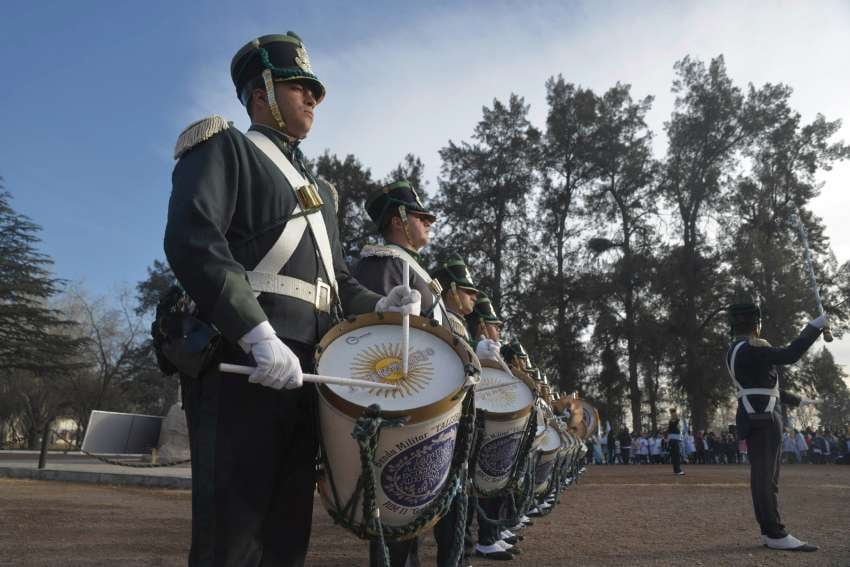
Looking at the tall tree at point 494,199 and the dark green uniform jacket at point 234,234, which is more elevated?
the tall tree at point 494,199

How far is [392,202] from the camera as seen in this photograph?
4.55 m

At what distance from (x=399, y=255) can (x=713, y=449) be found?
1104 inches

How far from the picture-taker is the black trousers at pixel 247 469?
80.6 inches

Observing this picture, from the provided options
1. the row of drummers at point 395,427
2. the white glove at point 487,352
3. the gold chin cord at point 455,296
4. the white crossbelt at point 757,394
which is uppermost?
the gold chin cord at point 455,296

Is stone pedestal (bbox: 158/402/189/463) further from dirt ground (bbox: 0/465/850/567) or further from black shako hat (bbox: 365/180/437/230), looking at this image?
black shako hat (bbox: 365/180/437/230)

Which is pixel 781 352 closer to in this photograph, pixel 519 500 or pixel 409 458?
pixel 519 500

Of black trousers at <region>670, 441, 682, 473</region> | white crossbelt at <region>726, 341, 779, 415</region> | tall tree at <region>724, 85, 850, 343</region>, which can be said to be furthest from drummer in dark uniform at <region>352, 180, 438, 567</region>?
tall tree at <region>724, 85, 850, 343</region>

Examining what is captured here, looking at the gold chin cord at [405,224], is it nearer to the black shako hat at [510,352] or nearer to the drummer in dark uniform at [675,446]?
the black shako hat at [510,352]

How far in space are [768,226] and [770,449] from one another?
27.3 metres

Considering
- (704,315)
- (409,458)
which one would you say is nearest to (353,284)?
(409,458)

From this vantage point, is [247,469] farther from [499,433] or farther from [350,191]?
[350,191]

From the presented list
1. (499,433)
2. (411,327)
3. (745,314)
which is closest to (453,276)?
(499,433)

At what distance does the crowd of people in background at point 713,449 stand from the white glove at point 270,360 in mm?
26962

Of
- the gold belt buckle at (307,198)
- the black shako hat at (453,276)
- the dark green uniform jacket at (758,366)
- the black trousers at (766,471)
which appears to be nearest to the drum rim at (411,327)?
the gold belt buckle at (307,198)
